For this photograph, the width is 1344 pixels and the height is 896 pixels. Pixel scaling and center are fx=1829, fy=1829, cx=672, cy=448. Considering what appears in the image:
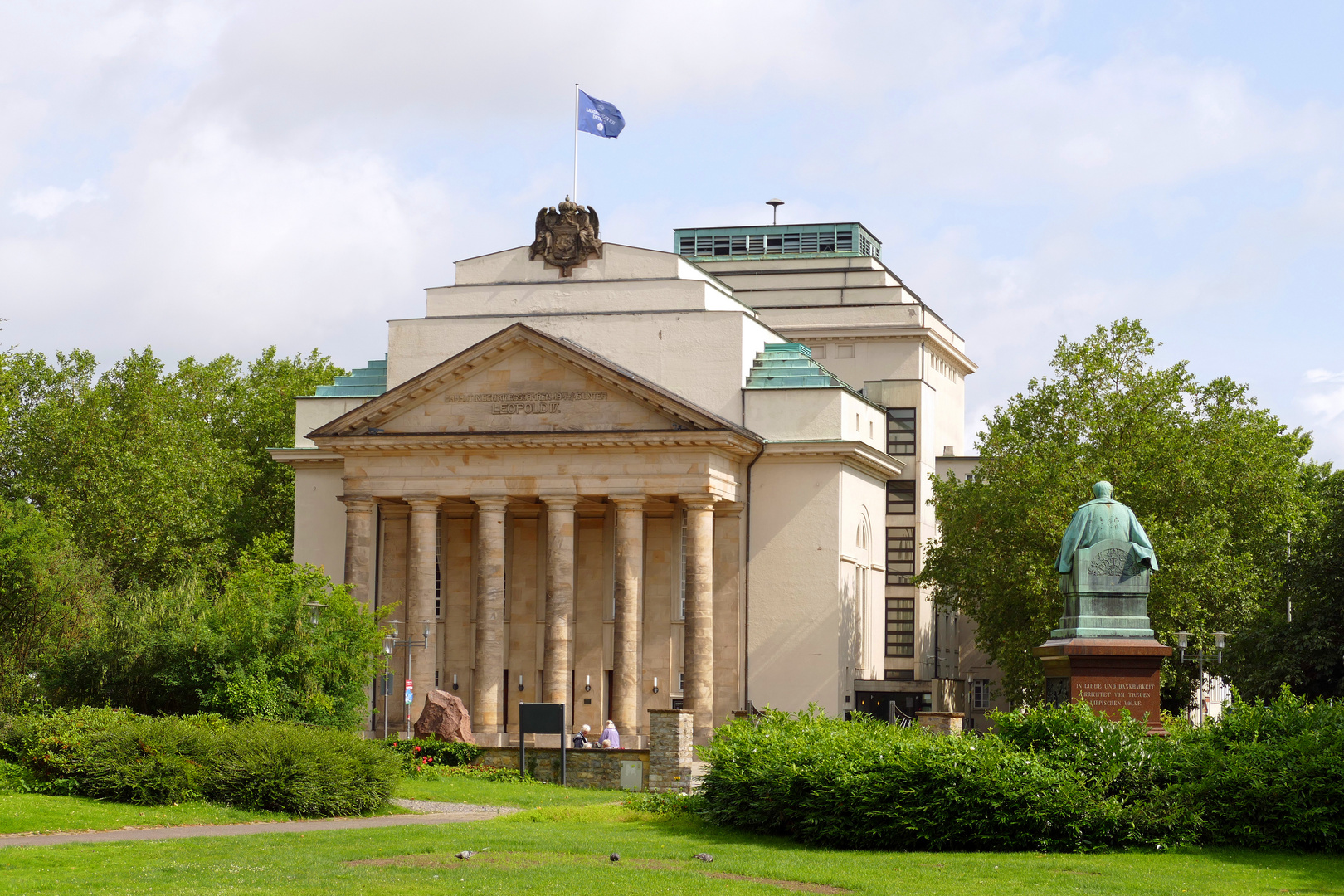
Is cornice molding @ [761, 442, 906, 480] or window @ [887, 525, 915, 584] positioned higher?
cornice molding @ [761, 442, 906, 480]

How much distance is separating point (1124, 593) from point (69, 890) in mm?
19740

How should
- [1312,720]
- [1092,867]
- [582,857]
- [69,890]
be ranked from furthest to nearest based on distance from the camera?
[1312,720] → [582,857] → [1092,867] → [69,890]

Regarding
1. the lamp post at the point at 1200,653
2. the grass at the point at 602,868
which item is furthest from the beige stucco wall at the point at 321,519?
the grass at the point at 602,868

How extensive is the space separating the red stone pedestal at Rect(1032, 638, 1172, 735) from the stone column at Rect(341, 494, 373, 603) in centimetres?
3536

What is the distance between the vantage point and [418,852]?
2773 cm

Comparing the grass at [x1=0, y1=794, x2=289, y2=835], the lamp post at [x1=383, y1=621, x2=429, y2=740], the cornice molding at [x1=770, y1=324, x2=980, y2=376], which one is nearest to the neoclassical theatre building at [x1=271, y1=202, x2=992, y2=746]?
the lamp post at [x1=383, y1=621, x2=429, y2=740]

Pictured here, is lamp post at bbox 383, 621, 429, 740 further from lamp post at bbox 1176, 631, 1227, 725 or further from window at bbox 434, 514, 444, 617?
lamp post at bbox 1176, 631, 1227, 725

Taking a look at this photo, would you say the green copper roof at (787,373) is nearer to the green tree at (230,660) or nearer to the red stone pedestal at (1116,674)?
the green tree at (230,660)

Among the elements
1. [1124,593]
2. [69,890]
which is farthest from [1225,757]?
[69,890]

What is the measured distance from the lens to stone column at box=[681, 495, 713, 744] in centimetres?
6138

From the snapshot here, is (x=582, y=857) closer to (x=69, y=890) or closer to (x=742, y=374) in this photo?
(x=69, y=890)

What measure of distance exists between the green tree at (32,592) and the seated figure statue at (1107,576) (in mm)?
37583

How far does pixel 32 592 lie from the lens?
2440 inches

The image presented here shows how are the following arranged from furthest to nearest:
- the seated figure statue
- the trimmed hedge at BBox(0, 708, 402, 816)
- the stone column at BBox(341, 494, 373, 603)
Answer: the stone column at BBox(341, 494, 373, 603), the trimmed hedge at BBox(0, 708, 402, 816), the seated figure statue
